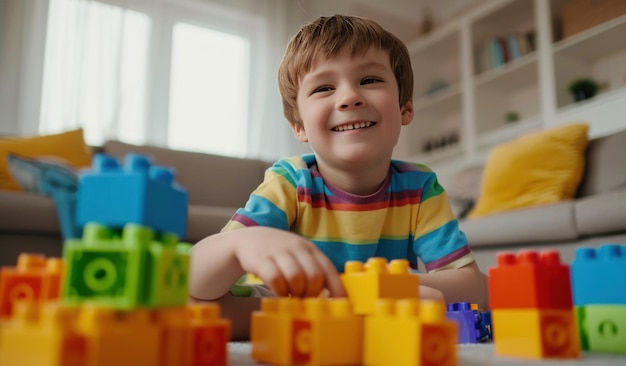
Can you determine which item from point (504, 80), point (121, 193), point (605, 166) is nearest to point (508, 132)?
point (504, 80)

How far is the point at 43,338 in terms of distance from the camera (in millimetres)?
258

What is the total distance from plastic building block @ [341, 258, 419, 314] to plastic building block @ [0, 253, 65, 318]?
0.72ft

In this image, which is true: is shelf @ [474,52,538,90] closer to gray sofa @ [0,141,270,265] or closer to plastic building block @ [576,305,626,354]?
gray sofa @ [0,141,270,265]

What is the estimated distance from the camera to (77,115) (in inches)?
99.9

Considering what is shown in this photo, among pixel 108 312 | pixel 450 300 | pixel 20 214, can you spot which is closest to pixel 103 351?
pixel 108 312

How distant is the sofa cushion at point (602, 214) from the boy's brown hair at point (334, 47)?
0.81 meters

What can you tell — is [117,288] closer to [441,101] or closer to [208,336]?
[208,336]

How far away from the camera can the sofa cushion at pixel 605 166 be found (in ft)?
5.37

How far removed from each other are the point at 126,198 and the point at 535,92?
10.1ft

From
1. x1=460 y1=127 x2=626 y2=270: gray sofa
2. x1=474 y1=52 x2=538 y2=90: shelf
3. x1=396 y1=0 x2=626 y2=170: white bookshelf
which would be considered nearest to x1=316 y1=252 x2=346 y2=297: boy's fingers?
x1=460 y1=127 x2=626 y2=270: gray sofa

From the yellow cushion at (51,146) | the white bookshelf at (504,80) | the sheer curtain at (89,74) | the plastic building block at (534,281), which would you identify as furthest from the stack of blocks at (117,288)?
the sheer curtain at (89,74)

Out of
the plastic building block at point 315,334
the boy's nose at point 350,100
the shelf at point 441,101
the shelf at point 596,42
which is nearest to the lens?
the plastic building block at point 315,334

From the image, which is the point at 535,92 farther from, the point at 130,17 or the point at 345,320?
the point at 345,320

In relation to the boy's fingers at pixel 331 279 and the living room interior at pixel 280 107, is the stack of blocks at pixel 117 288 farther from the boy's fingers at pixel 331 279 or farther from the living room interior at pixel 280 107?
the living room interior at pixel 280 107
